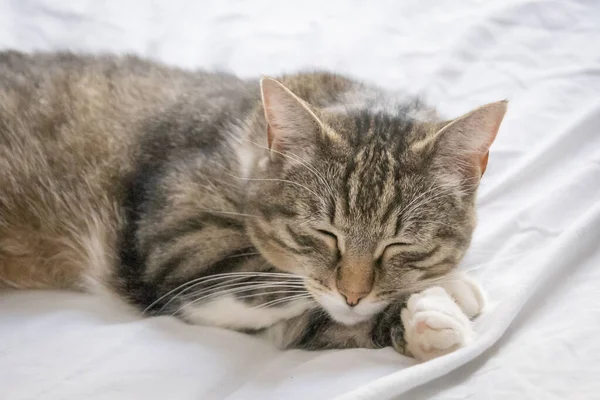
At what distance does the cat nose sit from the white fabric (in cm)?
9

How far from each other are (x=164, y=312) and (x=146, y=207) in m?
0.23

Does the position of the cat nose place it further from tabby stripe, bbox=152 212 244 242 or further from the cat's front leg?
tabby stripe, bbox=152 212 244 242

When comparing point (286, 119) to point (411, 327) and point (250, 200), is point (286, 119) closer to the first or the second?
point (250, 200)

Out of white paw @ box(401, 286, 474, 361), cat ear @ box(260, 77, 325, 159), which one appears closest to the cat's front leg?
white paw @ box(401, 286, 474, 361)

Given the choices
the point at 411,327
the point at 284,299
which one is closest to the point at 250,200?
the point at 284,299

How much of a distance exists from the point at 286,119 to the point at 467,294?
0.47m

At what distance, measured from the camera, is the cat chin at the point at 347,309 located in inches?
44.4

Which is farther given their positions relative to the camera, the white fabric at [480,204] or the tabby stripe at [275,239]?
the tabby stripe at [275,239]

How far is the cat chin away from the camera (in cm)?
113

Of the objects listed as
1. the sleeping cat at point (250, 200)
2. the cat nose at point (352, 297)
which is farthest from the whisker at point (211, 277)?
the cat nose at point (352, 297)

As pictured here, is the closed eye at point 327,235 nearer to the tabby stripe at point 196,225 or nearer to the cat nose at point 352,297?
the cat nose at point 352,297

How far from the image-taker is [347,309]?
1134mm

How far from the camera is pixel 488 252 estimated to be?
1.35 metres

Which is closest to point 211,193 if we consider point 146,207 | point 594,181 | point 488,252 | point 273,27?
point 146,207
